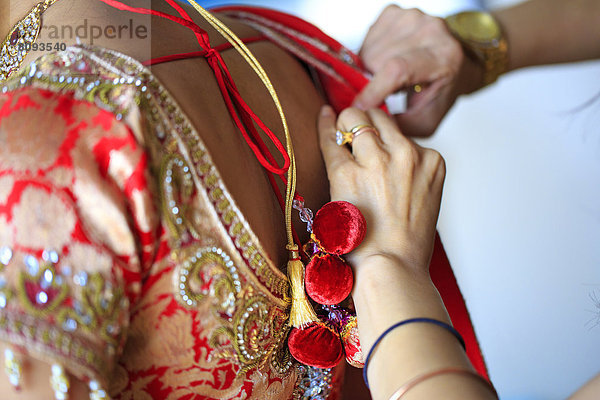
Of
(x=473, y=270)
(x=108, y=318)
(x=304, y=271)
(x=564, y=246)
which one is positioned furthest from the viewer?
(x=473, y=270)

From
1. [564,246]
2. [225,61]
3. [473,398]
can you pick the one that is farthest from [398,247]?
[564,246]

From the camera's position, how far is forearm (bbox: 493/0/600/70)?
110 centimetres

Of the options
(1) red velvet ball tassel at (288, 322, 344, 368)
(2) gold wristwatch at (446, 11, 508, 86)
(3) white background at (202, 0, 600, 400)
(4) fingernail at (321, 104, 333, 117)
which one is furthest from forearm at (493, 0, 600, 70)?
(1) red velvet ball tassel at (288, 322, 344, 368)

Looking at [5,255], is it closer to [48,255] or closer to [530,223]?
[48,255]

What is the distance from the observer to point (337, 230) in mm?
560

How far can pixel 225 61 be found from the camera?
61 cm

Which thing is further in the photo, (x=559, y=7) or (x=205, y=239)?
(x=559, y=7)

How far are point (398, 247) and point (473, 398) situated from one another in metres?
0.19

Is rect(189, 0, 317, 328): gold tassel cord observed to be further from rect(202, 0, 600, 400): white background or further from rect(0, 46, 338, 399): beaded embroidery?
rect(202, 0, 600, 400): white background

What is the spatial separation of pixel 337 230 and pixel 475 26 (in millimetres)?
684

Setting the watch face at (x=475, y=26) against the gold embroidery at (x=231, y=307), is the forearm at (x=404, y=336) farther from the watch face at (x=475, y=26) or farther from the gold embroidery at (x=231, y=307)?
the watch face at (x=475, y=26)

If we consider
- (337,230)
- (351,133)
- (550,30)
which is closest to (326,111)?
(351,133)

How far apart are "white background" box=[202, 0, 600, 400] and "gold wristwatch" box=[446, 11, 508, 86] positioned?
41 centimetres

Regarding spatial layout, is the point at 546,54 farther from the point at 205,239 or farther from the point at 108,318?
the point at 108,318
